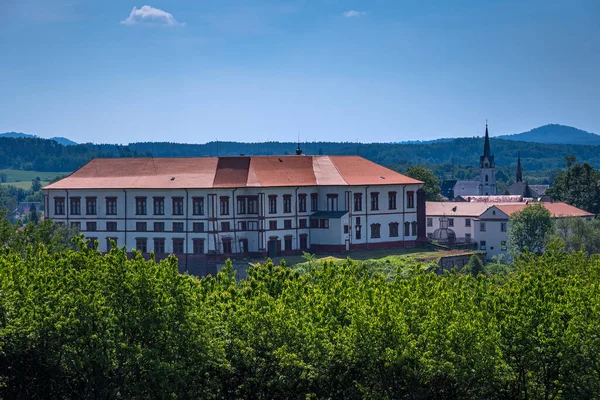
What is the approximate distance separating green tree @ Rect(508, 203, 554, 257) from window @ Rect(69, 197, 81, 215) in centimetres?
4829

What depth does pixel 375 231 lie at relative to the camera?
104 meters

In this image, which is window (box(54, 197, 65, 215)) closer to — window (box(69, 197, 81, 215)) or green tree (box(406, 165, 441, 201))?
window (box(69, 197, 81, 215))

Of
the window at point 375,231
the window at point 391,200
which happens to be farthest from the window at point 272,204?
the window at point 391,200

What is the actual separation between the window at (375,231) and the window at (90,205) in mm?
27498

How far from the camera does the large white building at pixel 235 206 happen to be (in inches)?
3856

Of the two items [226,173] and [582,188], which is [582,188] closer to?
[582,188]

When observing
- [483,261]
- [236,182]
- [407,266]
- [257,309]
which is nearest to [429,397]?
[257,309]

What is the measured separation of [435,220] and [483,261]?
84.4ft

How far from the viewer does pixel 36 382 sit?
41531 millimetres

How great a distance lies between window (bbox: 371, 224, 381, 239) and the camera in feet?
342

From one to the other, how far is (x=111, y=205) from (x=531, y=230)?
48135 mm

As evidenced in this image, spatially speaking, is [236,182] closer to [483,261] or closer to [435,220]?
[483,261]

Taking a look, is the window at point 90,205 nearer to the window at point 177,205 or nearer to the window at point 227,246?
the window at point 177,205

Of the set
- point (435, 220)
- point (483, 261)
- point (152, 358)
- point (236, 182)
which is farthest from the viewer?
point (435, 220)
